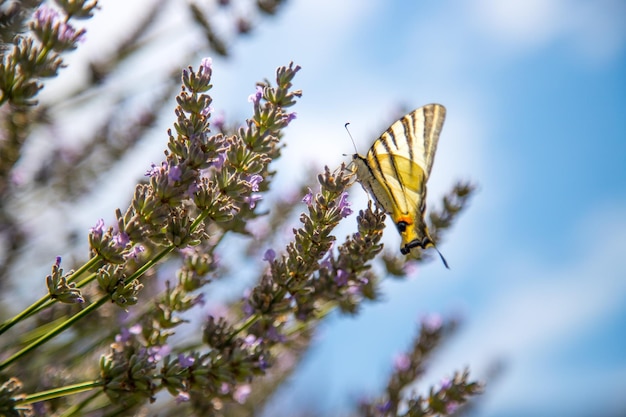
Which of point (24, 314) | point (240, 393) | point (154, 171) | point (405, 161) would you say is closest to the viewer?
point (24, 314)

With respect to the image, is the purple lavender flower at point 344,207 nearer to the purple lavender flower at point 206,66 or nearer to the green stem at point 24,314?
the purple lavender flower at point 206,66

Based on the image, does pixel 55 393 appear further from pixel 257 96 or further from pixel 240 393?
pixel 257 96

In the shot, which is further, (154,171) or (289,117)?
(289,117)

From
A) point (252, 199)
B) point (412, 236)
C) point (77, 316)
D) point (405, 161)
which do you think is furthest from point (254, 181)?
point (405, 161)

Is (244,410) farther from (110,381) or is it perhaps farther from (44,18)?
(44,18)

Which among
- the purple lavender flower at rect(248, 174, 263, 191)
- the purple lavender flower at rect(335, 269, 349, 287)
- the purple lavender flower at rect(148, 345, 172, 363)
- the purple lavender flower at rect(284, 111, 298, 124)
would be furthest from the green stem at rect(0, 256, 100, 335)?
the purple lavender flower at rect(335, 269, 349, 287)

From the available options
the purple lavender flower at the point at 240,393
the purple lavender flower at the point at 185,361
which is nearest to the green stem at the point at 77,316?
the purple lavender flower at the point at 185,361

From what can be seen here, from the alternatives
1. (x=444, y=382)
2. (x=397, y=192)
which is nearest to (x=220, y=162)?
(x=397, y=192)

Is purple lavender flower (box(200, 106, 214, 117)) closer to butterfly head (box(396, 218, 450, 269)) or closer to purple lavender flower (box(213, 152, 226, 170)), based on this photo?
purple lavender flower (box(213, 152, 226, 170))
